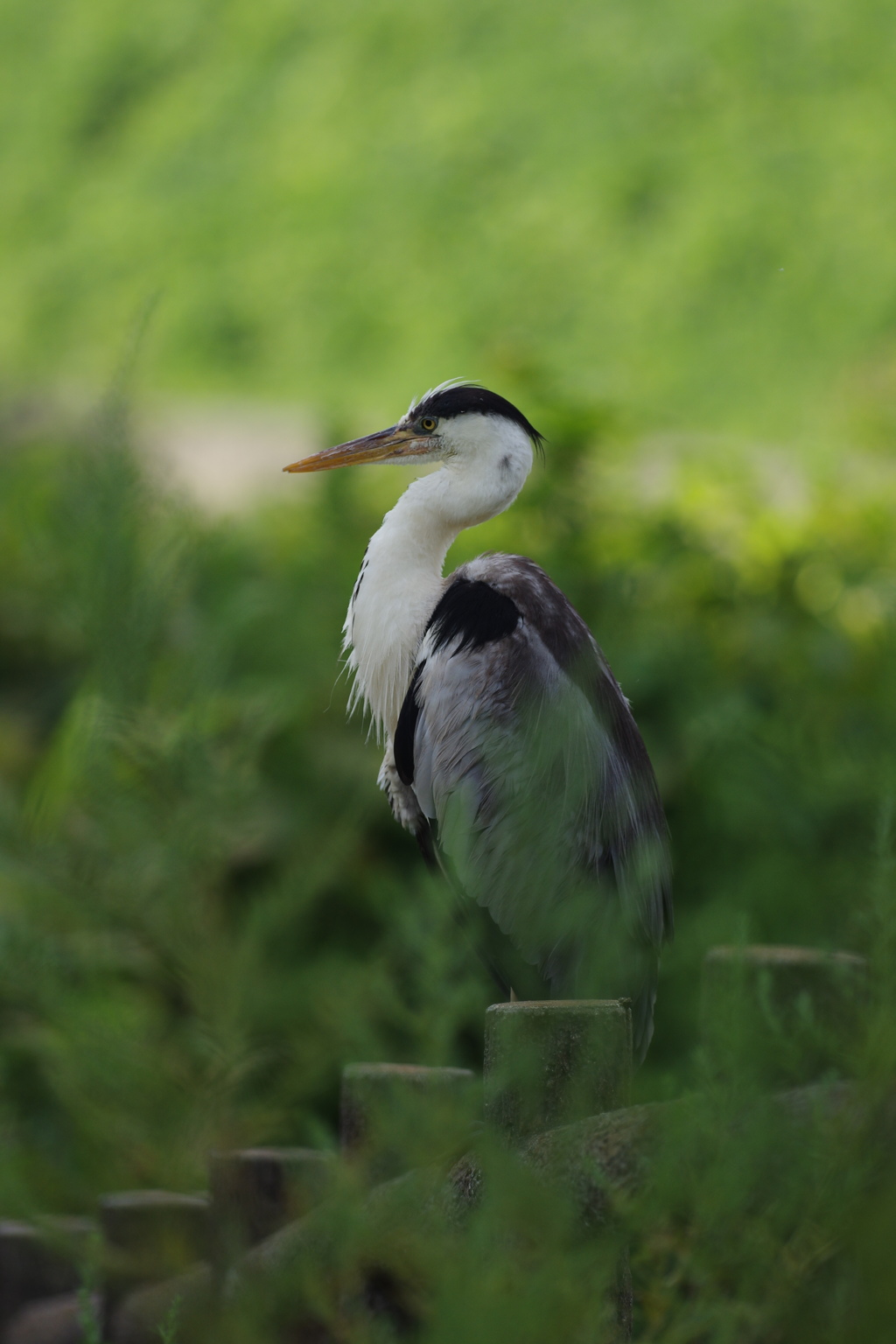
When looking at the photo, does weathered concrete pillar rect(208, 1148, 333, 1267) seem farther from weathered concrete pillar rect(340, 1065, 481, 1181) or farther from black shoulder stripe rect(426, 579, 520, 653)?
black shoulder stripe rect(426, 579, 520, 653)

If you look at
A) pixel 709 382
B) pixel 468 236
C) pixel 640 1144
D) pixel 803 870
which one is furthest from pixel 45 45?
pixel 640 1144

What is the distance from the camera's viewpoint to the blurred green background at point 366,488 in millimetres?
1743

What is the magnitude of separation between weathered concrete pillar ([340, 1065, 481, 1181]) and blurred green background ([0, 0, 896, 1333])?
0.07 metres

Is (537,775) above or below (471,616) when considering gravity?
below

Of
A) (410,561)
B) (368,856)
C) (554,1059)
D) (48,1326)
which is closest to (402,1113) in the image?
(554,1059)

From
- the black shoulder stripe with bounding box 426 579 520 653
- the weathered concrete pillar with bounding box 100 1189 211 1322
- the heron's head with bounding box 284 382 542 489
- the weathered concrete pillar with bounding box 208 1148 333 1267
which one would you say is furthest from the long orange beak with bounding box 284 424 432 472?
the weathered concrete pillar with bounding box 100 1189 211 1322

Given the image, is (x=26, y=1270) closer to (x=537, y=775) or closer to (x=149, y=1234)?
(x=149, y=1234)

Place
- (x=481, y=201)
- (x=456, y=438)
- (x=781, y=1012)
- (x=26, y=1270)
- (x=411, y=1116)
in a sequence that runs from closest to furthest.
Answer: (x=411, y=1116) → (x=456, y=438) → (x=781, y=1012) → (x=26, y=1270) → (x=481, y=201)

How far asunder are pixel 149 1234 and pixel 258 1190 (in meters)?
0.22

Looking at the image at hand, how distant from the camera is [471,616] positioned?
1.28 meters

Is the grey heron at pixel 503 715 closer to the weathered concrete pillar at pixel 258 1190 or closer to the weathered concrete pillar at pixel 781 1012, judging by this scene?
the weathered concrete pillar at pixel 781 1012

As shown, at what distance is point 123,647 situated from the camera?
1.49 m

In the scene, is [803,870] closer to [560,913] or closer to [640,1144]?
[560,913]

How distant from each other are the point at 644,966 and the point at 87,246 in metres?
5.03
